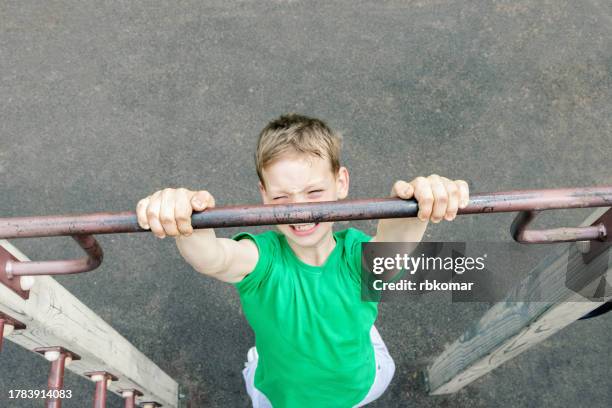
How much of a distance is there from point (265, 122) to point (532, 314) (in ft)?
6.06

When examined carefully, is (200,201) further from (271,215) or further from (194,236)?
(194,236)

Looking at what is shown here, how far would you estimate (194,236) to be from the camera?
119 cm

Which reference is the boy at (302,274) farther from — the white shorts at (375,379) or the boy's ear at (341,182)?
the white shorts at (375,379)

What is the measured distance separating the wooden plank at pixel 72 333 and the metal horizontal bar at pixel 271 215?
0.82 ft

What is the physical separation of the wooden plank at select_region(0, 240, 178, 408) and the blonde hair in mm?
628

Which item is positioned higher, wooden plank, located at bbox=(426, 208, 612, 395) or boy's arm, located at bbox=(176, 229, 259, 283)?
boy's arm, located at bbox=(176, 229, 259, 283)

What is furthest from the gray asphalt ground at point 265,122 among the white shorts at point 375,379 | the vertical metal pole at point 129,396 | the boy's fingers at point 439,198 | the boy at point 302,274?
the boy's fingers at point 439,198

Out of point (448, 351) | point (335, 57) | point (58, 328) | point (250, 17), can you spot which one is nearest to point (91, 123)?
point (250, 17)

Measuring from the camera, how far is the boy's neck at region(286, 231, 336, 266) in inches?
59.9

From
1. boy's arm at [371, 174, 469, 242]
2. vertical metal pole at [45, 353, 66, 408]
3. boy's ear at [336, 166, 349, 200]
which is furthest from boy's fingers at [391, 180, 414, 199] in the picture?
vertical metal pole at [45, 353, 66, 408]

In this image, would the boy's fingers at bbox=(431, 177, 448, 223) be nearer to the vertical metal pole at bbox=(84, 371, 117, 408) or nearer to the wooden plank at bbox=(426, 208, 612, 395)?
the wooden plank at bbox=(426, 208, 612, 395)

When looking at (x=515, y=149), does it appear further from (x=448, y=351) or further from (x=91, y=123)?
(x=91, y=123)

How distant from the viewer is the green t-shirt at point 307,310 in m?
1.52

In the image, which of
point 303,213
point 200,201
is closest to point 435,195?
point 303,213
